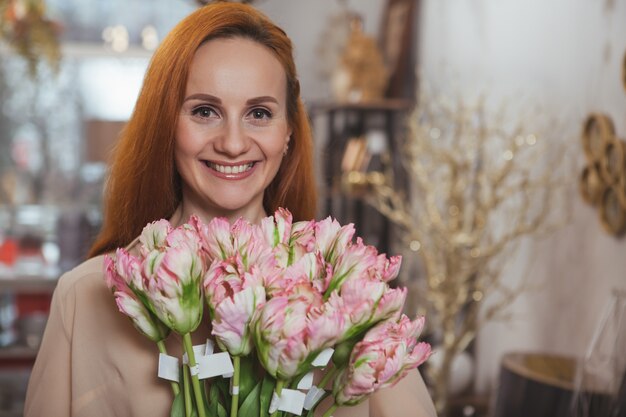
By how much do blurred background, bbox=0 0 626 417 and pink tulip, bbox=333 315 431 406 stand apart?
1.41 meters

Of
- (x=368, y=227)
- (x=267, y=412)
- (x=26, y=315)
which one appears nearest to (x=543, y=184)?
(x=368, y=227)

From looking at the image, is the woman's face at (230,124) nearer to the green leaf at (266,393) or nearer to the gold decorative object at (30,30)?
the green leaf at (266,393)

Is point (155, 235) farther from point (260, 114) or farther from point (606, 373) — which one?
point (606, 373)

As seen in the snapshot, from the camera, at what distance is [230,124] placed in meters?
1.18

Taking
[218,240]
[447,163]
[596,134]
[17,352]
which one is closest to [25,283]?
[17,352]

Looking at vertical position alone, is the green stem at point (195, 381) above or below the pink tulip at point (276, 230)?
below

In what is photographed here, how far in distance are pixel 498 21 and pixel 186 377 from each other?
11.4ft

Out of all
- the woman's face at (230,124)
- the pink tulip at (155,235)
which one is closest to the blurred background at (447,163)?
the woman's face at (230,124)

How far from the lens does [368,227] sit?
5086 mm

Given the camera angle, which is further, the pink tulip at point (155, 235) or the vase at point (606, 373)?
the vase at point (606, 373)

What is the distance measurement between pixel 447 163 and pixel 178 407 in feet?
9.06

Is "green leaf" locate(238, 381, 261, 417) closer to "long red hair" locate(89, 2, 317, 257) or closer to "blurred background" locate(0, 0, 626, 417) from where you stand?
"long red hair" locate(89, 2, 317, 257)

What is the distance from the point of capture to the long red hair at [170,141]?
119 cm

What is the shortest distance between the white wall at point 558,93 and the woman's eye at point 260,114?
1.92 meters
